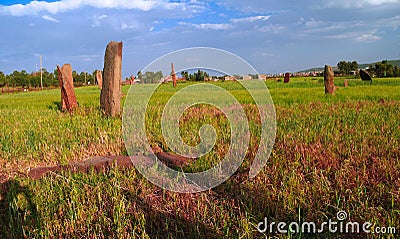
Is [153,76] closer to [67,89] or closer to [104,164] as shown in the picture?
[104,164]

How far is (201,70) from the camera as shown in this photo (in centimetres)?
503

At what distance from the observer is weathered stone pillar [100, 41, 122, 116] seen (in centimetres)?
912

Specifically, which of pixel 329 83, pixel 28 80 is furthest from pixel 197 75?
pixel 28 80

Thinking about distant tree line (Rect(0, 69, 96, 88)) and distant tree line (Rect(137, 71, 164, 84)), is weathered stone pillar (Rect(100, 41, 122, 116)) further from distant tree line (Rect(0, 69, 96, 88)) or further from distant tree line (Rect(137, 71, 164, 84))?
distant tree line (Rect(0, 69, 96, 88))

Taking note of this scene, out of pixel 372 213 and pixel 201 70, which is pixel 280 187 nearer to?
pixel 372 213

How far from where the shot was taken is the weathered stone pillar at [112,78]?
912 cm

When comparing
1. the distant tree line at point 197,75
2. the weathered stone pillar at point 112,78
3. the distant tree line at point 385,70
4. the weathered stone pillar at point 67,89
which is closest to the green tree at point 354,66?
the distant tree line at point 385,70

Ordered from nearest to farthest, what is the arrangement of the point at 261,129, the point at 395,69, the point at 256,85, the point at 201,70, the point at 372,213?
the point at 372,213 < the point at 201,70 < the point at 256,85 < the point at 261,129 < the point at 395,69

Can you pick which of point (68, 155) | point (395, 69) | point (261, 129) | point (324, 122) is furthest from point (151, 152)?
point (395, 69)

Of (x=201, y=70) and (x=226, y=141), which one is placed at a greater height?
(x=201, y=70)

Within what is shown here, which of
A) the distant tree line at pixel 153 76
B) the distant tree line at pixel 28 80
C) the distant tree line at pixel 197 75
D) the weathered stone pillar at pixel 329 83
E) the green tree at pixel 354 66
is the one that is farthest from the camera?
the distant tree line at pixel 28 80

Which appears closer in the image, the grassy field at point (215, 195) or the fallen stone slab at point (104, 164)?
the grassy field at point (215, 195)

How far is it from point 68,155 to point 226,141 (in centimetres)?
242

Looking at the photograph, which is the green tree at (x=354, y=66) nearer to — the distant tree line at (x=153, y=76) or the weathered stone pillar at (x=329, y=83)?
the weathered stone pillar at (x=329, y=83)
